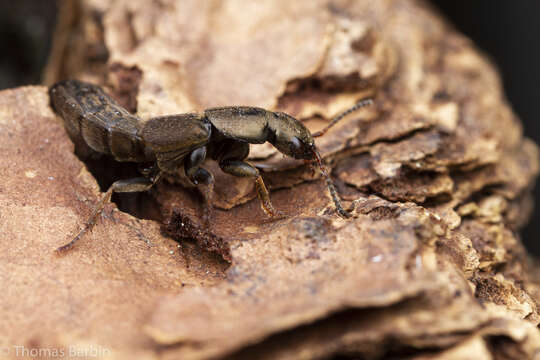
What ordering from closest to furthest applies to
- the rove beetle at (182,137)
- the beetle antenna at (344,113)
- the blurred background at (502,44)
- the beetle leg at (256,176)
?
1. the beetle leg at (256,176)
2. the rove beetle at (182,137)
3. the beetle antenna at (344,113)
4. the blurred background at (502,44)

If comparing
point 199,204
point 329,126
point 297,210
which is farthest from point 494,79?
point 199,204

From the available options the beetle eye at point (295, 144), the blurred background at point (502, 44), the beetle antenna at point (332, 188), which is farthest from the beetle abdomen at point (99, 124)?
the blurred background at point (502, 44)

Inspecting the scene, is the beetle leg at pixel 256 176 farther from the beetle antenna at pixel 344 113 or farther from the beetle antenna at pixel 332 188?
the beetle antenna at pixel 344 113

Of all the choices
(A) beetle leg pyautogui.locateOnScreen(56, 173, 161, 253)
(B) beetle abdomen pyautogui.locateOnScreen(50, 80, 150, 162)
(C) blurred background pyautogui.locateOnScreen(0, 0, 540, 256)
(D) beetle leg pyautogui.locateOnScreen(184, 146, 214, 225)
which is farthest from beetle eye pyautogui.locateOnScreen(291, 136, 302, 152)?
(C) blurred background pyautogui.locateOnScreen(0, 0, 540, 256)

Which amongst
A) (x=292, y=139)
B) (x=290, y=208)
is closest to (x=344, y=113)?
(x=292, y=139)

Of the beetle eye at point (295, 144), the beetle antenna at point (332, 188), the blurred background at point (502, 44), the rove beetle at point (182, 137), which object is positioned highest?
the blurred background at point (502, 44)

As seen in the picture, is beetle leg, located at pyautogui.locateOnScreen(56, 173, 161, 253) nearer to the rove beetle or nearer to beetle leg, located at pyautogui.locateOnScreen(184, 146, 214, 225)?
the rove beetle

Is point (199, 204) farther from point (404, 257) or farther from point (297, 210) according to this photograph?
point (404, 257)
